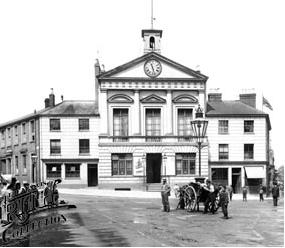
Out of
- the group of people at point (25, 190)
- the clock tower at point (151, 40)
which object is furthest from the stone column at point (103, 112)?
the group of people at point (25, 190)

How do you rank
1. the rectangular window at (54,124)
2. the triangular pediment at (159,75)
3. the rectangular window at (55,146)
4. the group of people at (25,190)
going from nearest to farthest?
1. the group of people at (25,190)
2. the triangular pediment at (159,75)
3. the rectangular window at (55,146)
4. the rectangular window at (54,124)

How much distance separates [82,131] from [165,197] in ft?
86.2

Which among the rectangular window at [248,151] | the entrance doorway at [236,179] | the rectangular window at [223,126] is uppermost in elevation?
the rectangular window at [223,126]

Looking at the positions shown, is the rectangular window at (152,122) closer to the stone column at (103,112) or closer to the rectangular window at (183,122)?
the rectangular window at (183,122)

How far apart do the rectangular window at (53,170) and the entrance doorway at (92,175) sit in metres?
3.27

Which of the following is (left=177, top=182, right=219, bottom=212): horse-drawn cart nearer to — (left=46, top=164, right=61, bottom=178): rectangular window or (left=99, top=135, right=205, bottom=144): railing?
(left=99, top=135, right=205, bottom=144): railing

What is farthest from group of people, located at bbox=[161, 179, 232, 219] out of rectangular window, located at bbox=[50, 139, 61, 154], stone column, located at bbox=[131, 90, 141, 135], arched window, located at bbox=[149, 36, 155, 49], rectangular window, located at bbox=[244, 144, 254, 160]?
arched window, located at bbox=[149, 36, 155, 49]

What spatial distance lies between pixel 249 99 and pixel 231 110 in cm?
587

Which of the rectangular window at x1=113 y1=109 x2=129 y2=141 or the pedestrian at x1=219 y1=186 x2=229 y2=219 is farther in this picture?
the rectangular window at x1=113 y1=109 x2=129 y2=141

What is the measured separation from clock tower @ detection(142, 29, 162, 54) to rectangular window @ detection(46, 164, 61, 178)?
16.0m

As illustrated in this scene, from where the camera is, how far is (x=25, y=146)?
50906 millimetres

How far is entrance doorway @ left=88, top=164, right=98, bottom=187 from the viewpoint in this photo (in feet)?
156

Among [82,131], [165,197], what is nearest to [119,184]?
[82,131]

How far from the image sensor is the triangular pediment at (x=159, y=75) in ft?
150
